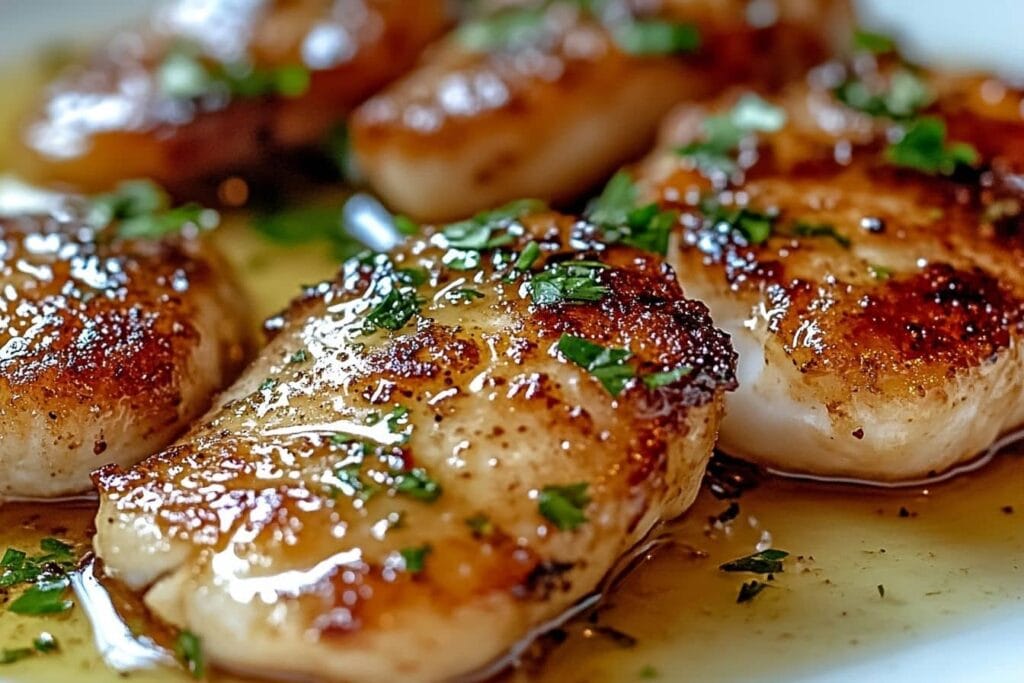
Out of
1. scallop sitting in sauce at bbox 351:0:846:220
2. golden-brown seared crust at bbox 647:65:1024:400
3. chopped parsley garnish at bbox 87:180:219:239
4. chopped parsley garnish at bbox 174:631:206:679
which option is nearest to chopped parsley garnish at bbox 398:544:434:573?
chopped parsley garnish at bbox 174:631:206:679

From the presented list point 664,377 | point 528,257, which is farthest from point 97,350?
point 664,377

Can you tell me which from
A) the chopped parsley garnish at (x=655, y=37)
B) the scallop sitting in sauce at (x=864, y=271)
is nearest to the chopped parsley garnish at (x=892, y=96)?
the scallop sitting in sauce at (x=864, y=271)

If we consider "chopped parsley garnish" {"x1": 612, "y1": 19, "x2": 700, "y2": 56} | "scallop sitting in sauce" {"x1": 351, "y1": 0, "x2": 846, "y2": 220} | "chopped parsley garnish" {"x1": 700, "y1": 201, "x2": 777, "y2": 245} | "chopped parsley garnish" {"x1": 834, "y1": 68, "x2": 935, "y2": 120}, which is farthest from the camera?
"chopped parsley garnish" {"x1": 612, "y1": 19, "x2": 700, "y2": 56}

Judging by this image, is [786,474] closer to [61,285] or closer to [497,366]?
[497,366]

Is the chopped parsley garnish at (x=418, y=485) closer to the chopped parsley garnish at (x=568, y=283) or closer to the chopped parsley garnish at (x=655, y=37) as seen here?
the chopped parsley garnish at (x=568, y=283)

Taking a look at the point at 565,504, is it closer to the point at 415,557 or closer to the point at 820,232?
the point at 415,557

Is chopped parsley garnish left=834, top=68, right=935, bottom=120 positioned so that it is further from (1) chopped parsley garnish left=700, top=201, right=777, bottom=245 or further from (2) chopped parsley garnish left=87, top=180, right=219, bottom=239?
(2) chopped parsley garnish left=87, top=180, right=219, bottom=239
